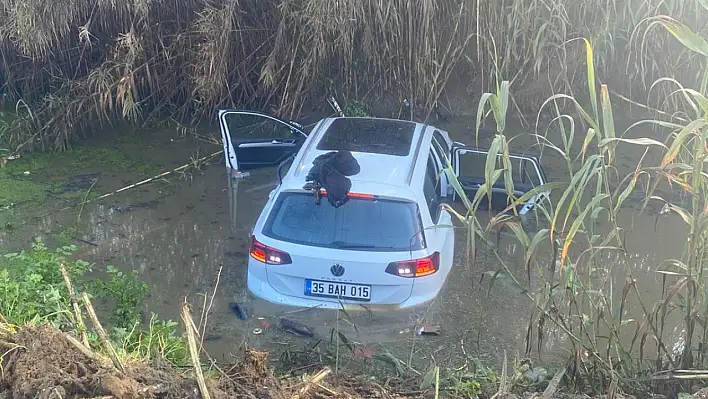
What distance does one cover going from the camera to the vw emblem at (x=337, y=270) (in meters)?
5.18

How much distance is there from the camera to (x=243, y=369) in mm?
3531

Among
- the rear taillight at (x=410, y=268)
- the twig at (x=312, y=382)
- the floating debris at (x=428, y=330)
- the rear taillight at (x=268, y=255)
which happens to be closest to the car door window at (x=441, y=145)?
the rear taillight at (x=410, y=268)

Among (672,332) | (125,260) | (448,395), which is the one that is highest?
(448,395)

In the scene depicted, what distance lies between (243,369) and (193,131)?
24.1ft

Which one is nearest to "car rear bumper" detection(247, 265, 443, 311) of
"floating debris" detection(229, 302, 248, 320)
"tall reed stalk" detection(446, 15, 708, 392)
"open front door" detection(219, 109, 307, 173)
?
"floating debris" detection(229, 302, 248, 320)

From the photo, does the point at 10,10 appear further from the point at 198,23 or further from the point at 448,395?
the point at 448,395

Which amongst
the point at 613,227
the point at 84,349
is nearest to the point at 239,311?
the point at 84,349

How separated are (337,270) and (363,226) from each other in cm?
37

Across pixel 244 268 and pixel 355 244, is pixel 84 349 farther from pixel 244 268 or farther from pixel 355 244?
pixel 244 268

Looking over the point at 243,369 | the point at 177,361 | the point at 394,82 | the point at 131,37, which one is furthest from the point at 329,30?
the point at 243,369

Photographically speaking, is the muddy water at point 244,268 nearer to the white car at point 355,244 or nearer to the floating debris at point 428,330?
the floating debris at point 428,330

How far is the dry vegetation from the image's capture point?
877 centimetres

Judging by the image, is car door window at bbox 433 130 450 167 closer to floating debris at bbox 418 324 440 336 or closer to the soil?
floating debris at bbox 418 324 440 336

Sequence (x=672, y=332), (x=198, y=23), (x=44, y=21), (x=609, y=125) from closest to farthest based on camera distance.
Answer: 1. (x=609, y=125)
2. (x=672, y=332)
3. (x=44, y=21)
4. (x=198, y=23)
